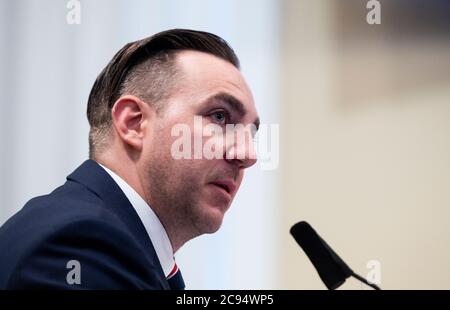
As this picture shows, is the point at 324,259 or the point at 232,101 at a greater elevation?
the point at 232,101

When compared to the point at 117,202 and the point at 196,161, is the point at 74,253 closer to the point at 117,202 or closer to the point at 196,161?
the point at 117,202

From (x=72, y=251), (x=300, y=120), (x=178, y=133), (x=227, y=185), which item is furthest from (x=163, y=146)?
(x=300, y=120)

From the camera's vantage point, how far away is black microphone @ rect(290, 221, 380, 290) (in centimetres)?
94

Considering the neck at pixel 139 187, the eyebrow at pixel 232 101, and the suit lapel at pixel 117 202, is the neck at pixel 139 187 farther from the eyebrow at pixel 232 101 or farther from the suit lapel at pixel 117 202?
the eyebrow at pixel 232 101

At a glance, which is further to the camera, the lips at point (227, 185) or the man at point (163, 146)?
the lips at point (227, 185)

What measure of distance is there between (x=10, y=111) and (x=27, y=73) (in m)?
0.11

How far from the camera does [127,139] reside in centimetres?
117

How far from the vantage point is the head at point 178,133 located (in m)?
1.16

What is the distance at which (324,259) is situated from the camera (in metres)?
0.96

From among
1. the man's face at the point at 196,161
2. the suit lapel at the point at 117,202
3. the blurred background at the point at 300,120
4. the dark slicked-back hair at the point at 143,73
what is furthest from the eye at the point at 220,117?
the blurred background at the point at 300,120

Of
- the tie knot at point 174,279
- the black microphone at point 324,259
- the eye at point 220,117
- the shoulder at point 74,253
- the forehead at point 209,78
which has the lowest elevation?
the tie knot at point 174,279

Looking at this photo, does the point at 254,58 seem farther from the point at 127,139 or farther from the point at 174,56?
the point at 127,139

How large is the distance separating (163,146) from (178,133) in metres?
0.04

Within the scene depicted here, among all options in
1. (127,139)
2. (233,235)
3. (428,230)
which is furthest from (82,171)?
(428,230)
